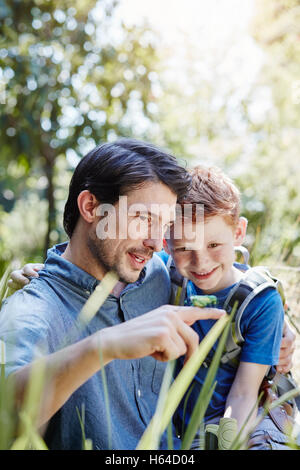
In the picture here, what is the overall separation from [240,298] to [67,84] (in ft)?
16.7

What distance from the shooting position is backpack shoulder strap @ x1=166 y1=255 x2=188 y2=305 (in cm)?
209

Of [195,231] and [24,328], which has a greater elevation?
[195,231]

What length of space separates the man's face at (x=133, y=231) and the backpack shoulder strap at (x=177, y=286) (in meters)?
0.33

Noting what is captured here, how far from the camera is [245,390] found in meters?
1.75

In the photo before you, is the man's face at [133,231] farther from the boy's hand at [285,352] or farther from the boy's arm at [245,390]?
the boy's hand at [285,352]

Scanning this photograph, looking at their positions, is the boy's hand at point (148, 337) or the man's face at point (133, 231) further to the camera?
the man's face at point (133, 231)

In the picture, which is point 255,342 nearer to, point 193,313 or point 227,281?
point 227,281

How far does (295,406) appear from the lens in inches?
74.5

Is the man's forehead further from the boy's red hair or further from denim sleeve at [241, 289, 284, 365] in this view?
denim sleeve at [241, 289, 284, 365]

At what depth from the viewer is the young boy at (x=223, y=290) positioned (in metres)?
1.78

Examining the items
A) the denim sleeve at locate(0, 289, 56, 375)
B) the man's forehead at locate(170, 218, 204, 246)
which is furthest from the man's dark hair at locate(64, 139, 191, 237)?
the denim sleeve at locate(0, 289, 56, 375)

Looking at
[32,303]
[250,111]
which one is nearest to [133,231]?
[32,303]

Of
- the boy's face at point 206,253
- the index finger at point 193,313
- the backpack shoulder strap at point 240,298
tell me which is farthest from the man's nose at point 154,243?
the index finger at point 193,313

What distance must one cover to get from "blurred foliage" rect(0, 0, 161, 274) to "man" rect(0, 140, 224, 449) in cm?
409
